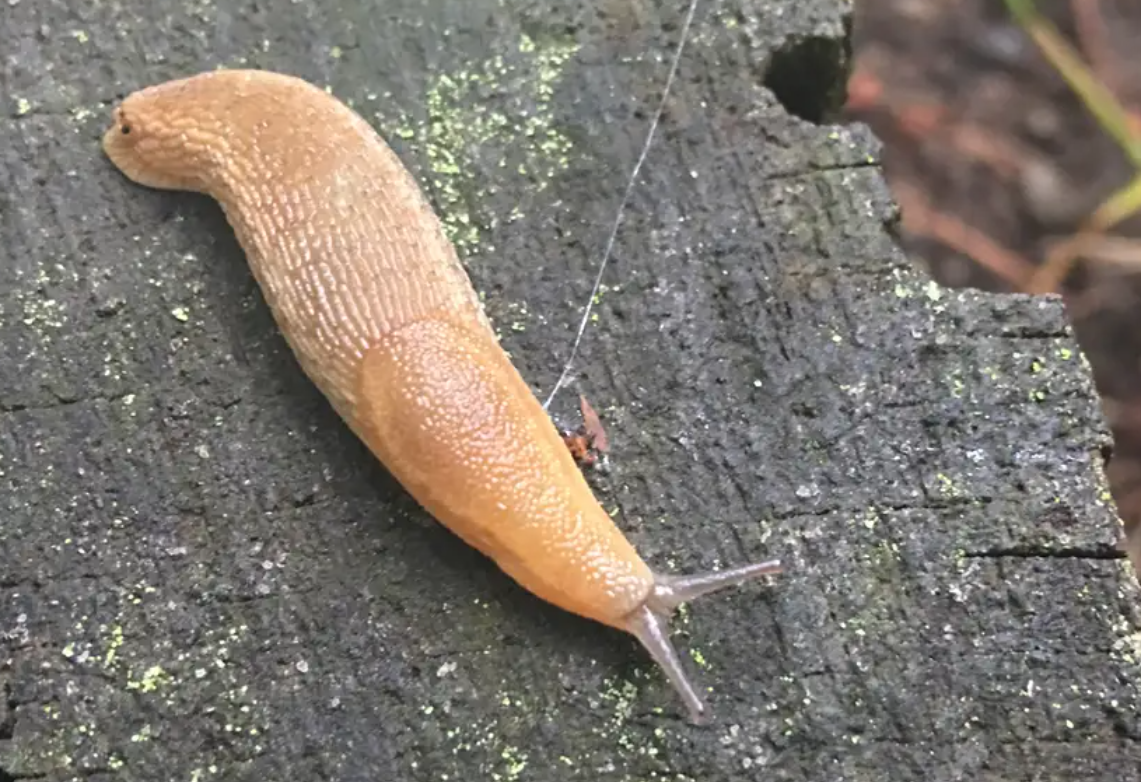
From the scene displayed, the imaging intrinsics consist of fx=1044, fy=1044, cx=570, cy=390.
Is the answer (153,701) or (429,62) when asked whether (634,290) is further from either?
(153,701)

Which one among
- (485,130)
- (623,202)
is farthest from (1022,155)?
(485,130)

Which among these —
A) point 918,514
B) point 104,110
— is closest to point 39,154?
point 104,110

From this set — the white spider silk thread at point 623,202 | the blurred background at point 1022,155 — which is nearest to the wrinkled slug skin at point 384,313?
the white spider silk thread at point 623,202

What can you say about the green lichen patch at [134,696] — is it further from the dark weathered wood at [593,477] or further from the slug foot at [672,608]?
the slug foot at [672,608]

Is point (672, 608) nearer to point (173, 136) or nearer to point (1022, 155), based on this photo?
point (173, 136)

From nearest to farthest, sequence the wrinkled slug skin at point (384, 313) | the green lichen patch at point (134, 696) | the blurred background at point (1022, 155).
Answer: the green lichen patch at point (134, 696) < the wrinkled slug skin at point (384, 313) < the blurred background at point (1022, 155)

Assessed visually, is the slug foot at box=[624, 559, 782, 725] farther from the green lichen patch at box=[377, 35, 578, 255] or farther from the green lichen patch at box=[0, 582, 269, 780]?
the green lichen patch at box=[377, 35, 578, 255]

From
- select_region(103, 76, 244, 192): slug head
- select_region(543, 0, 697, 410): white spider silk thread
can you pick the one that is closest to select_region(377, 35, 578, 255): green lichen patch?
select_region(543, 0, 697, 410): white spider silk thread
